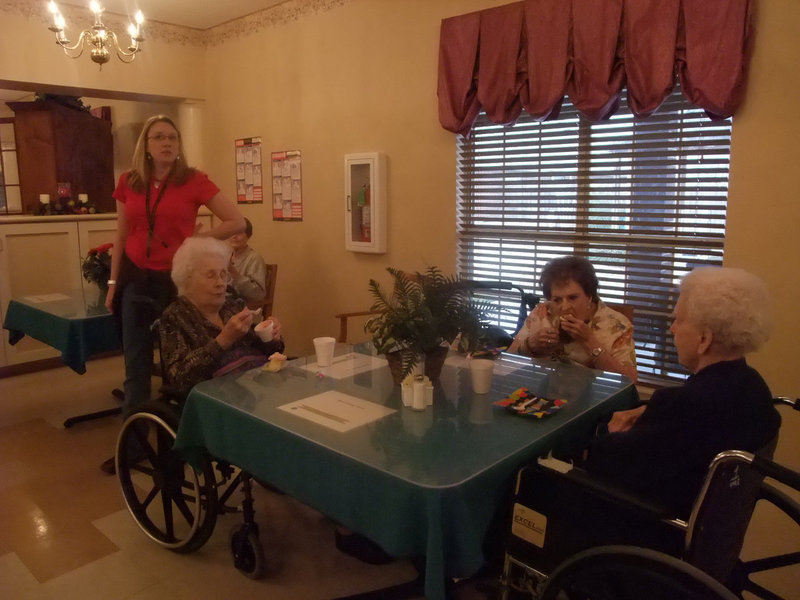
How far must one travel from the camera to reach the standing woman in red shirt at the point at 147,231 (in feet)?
9.00

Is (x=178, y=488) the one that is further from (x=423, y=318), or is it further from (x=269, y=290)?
(x=269, y=290)

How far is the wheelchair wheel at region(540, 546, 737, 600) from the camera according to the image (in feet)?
3.64

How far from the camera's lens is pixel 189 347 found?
2.18 metres

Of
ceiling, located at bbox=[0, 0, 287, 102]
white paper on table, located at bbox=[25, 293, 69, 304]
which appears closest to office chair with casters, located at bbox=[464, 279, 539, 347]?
white paper on table, located at bbox=[25, 293, 69, 304]

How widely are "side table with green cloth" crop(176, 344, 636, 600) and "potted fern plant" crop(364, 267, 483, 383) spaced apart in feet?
0.49

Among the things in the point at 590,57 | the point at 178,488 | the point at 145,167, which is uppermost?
the point at 590,57

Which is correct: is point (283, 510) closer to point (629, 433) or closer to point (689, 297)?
point (629, 433)

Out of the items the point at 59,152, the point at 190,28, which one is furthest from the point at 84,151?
the point at 190,28

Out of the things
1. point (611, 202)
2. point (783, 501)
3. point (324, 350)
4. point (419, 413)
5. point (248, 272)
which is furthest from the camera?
point (248, 272)

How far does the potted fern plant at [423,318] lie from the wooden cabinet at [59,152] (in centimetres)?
461

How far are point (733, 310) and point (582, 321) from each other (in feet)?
2.77

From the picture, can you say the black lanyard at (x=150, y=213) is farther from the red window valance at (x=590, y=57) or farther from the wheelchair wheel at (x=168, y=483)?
the red window valance at (x=590, y=57)

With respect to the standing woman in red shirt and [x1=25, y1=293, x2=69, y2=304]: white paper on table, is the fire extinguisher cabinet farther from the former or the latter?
[x1=25, y1=293, x2=69, y2=304]: white paper on table

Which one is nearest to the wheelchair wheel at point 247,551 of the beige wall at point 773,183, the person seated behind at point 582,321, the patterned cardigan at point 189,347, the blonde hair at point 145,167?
the patterned cardigan at point 189,347
